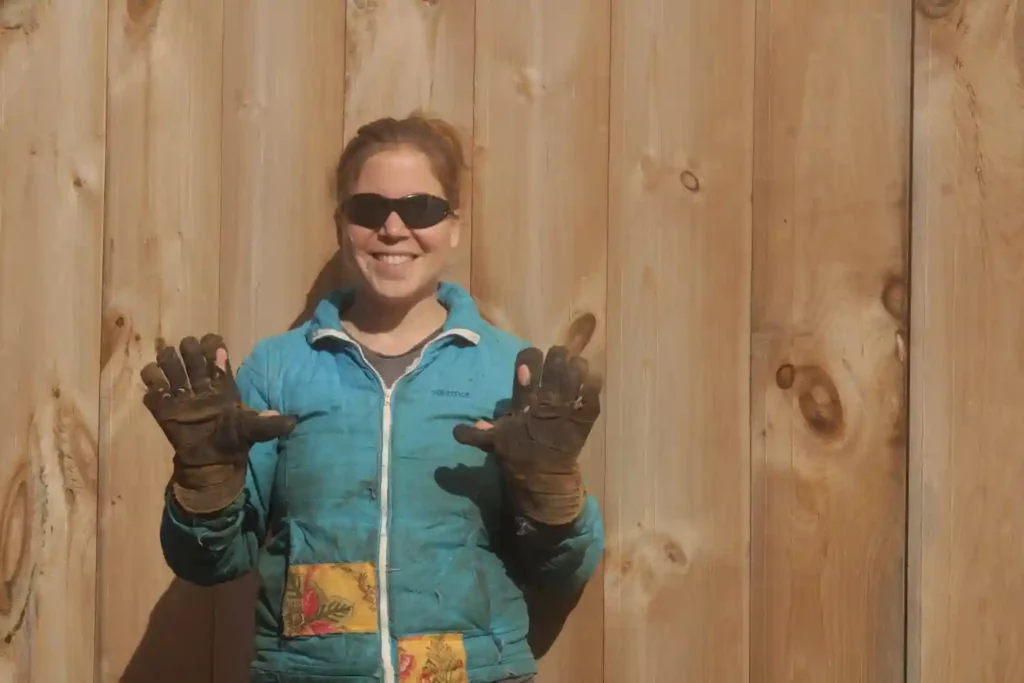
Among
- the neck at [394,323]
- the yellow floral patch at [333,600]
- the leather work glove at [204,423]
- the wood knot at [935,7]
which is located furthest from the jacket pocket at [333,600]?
the wood knot at [935,7]

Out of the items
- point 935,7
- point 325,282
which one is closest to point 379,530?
point 325,282

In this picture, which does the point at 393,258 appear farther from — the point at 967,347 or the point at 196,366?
the point at 967,347

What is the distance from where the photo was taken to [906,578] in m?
1.14

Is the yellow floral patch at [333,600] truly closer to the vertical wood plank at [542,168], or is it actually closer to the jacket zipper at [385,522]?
the jacket zipper at [385,522]

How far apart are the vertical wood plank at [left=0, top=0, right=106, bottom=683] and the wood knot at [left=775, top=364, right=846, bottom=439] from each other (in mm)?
772

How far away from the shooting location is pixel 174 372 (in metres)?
0.95

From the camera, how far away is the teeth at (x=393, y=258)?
1.01m

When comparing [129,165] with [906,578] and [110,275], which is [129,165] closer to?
[110,275]

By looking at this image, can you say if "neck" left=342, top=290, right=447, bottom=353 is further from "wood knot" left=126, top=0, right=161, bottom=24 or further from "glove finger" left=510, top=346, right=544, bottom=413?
"wood knot" left=126, top=0, right=161, bottom=24

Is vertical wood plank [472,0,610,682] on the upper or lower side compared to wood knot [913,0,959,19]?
lower

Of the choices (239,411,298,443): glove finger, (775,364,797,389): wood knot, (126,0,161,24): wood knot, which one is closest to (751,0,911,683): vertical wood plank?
(775,364,797,389): wood knot

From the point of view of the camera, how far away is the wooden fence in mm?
1149

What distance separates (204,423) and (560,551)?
1.12 feet

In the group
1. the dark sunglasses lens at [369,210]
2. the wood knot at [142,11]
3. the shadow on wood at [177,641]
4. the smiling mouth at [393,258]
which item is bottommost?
the shadow on wood at [177,641]
